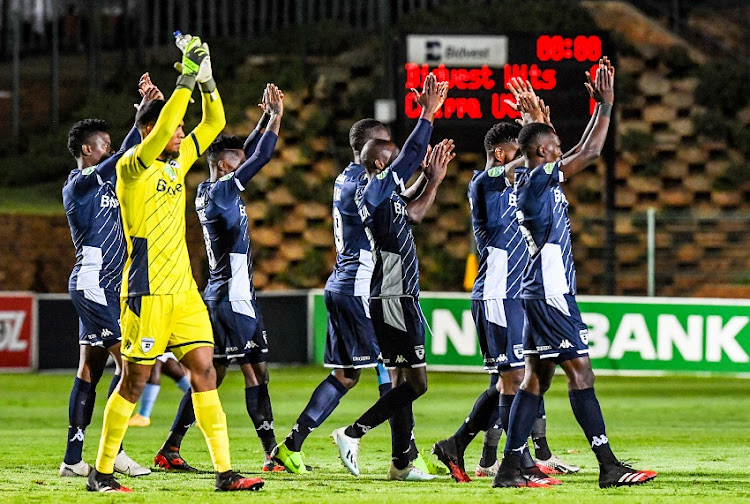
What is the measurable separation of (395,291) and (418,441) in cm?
289

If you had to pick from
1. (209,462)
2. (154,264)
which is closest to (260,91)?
(209,462)

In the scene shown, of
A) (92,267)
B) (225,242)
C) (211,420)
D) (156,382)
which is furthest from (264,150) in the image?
(156,382)

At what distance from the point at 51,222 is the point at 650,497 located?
15401mm

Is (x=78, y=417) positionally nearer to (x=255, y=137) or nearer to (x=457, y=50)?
(x=255, y=137)

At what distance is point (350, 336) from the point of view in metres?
8.96

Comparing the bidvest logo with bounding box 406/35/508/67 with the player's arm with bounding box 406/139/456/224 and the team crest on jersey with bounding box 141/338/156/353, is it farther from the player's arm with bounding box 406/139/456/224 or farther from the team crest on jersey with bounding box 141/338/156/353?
the team crest on jersey with bounding box 141/338/156/353

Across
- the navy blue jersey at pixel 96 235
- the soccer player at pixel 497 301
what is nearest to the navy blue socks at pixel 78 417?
the navy blue jersey at pixel 96 235

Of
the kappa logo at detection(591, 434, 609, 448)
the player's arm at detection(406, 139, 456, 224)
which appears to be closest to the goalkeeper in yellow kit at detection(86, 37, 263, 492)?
the player's arm at detection(406, 139, 456, 224)

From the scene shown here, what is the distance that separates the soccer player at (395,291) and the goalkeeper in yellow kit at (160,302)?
42.5 inches

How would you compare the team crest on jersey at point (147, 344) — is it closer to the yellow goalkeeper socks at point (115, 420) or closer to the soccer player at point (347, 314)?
the yellow goalkeeper socks at point (115, 420)

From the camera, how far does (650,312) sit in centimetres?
1719

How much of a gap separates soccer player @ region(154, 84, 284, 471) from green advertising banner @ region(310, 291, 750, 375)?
857 cm

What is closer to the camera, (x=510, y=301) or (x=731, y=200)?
(x=510, y=301)

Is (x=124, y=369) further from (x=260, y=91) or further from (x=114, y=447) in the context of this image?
(x=260, y=91)
